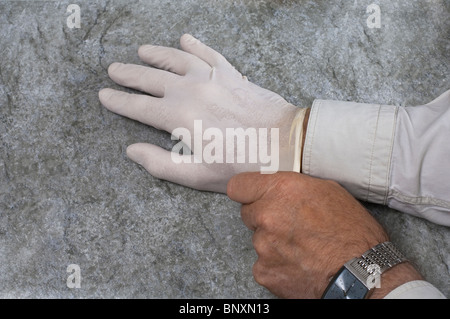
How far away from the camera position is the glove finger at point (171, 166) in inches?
47.3

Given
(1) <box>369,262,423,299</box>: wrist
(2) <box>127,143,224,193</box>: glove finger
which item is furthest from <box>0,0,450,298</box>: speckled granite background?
(1) <box>369,262,423,299</box>: wrist

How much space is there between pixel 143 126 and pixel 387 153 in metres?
0.59

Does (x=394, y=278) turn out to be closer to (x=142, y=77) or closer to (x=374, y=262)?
(x=374, y=262)

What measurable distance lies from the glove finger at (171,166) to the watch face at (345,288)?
374 mm

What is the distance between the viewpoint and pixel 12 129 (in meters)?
1.30

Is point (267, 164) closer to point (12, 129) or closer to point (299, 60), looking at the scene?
point (299, 60)

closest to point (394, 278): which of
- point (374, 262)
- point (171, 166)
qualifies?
point (374, 262)

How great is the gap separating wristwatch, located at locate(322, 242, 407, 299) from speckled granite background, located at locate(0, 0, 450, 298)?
20 centimetres

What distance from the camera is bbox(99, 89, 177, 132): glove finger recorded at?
1246 millimetres

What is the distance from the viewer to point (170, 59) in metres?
1.32

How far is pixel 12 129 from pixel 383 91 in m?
0.93

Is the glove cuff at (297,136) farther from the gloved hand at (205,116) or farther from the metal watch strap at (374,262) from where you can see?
the metal watch strap at (374,262)

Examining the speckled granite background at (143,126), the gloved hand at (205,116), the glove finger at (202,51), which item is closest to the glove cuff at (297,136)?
the gloved hand at (205,116)
